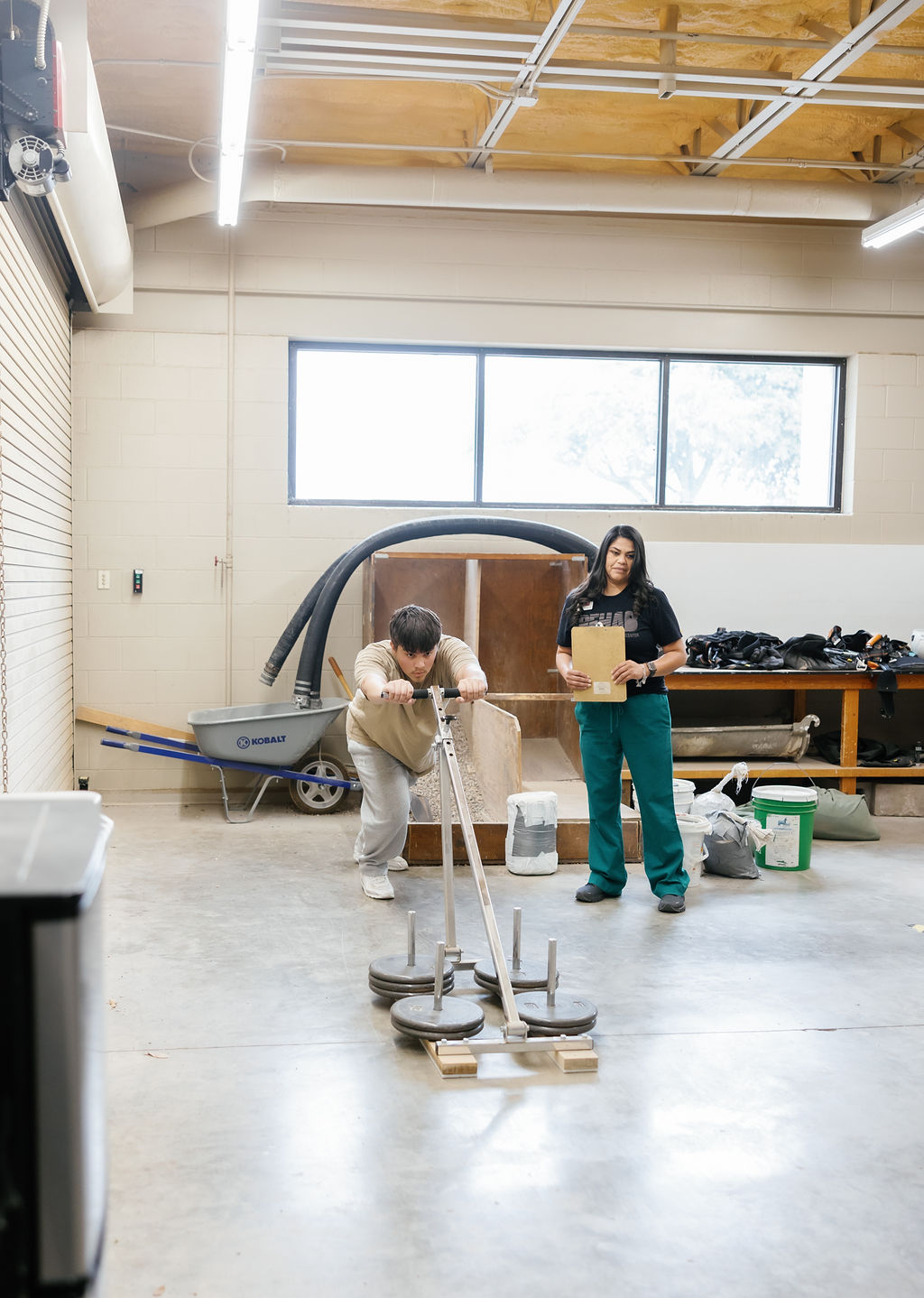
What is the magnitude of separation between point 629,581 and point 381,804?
4.31 feet

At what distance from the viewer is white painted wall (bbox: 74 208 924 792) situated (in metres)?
6.11

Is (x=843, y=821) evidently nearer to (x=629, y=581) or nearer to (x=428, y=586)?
(x=629, y=581)

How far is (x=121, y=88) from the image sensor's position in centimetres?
511

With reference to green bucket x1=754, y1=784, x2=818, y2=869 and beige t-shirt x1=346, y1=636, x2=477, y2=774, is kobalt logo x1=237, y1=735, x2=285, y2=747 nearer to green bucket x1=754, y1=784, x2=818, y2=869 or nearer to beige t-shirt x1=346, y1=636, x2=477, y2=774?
beige t-shirt x1=346, y1=636, x2=477, y2=774

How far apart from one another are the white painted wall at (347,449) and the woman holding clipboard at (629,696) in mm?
2328

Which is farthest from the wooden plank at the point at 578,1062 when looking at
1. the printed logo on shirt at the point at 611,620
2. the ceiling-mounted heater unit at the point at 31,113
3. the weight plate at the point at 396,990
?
the ceiling-mounted heater unit at the point at 31,113

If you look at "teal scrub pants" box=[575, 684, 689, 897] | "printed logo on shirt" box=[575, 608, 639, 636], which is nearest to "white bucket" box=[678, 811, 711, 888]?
"teal scrub pants" box=[575, 684, 689, 897]

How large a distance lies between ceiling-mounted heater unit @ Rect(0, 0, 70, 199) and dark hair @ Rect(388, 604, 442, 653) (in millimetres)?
1674

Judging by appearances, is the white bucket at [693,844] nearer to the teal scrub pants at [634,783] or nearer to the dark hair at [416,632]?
the teal scrub pants at [634,783]

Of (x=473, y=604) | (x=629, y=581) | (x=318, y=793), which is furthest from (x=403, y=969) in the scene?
(x=473, y=604)

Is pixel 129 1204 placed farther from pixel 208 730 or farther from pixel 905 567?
pixel 905 567

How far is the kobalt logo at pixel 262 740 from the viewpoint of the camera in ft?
18.1

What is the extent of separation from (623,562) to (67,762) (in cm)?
342

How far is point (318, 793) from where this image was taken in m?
5.96
